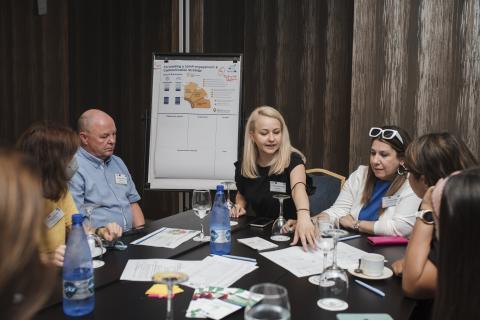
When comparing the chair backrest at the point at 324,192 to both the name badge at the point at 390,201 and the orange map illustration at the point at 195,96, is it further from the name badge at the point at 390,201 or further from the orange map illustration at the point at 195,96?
the orange map illustration at the point at 195,96

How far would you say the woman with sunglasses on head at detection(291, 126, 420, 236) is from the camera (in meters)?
2.60

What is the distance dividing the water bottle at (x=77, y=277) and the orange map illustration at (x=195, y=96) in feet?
8.27

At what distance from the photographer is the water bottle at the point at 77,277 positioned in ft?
4.45

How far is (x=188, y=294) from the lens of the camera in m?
1.53

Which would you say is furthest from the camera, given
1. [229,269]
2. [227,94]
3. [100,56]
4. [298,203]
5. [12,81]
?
[100,56]

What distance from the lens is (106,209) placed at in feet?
9.68

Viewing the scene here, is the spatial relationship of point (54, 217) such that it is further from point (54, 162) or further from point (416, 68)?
point (416, 68)

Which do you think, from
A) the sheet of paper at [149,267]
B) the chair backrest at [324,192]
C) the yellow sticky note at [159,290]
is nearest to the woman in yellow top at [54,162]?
the sheet of paper at [149,267]

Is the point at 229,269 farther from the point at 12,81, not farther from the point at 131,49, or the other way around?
the point at 131,49

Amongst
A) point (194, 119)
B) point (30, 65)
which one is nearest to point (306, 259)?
point (194, 119)

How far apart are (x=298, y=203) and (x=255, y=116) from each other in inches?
26.6

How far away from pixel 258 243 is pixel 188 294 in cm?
68

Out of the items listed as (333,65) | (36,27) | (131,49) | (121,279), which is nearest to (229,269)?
(121,279)

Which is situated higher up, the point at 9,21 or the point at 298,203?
the point at 9,21
